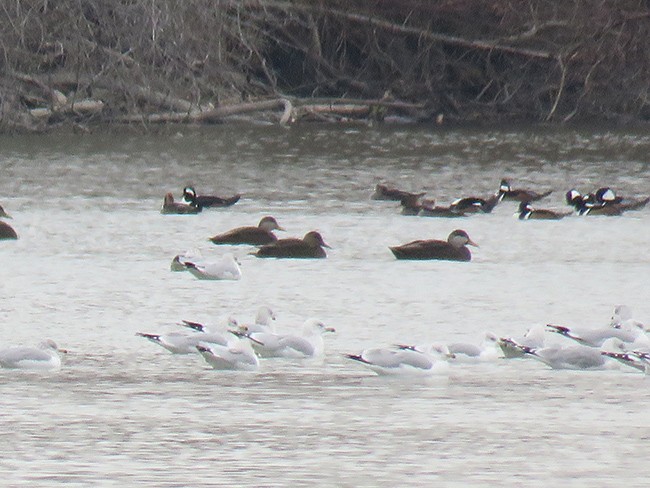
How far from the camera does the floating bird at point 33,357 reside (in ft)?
28.4

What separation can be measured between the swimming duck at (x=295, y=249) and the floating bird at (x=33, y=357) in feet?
15.1

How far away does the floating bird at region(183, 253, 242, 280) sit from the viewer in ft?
39.2

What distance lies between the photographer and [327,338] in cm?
978

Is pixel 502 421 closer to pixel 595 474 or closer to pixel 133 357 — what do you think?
pixel 595 474

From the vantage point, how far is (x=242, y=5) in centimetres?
3038

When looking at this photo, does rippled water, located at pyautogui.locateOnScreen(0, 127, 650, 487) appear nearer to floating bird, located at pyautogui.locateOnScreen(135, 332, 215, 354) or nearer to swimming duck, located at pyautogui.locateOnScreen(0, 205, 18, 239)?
floating bird, located at pyautogui.locateOnScreen(135, 332, 215, 354)

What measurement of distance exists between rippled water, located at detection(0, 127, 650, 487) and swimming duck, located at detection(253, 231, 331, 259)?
6.0 inches

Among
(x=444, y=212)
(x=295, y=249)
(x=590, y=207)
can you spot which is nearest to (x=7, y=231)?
(x=295, y=249)

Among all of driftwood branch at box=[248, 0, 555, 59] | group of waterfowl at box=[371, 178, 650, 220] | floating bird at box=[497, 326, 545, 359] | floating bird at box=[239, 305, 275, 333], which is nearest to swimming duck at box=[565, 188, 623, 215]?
group of waterfowl at box=[371, 178, 650, 220]

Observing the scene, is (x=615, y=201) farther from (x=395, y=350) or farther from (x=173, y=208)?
(x=395, y=350)

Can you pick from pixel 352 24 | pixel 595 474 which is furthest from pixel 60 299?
pixel 352 24

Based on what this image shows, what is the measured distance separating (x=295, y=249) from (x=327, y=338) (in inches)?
138

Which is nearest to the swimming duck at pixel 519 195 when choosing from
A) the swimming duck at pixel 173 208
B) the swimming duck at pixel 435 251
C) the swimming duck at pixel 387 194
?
the swimming duck at pixel 387 194

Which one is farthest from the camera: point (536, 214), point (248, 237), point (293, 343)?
point (536, 214)
